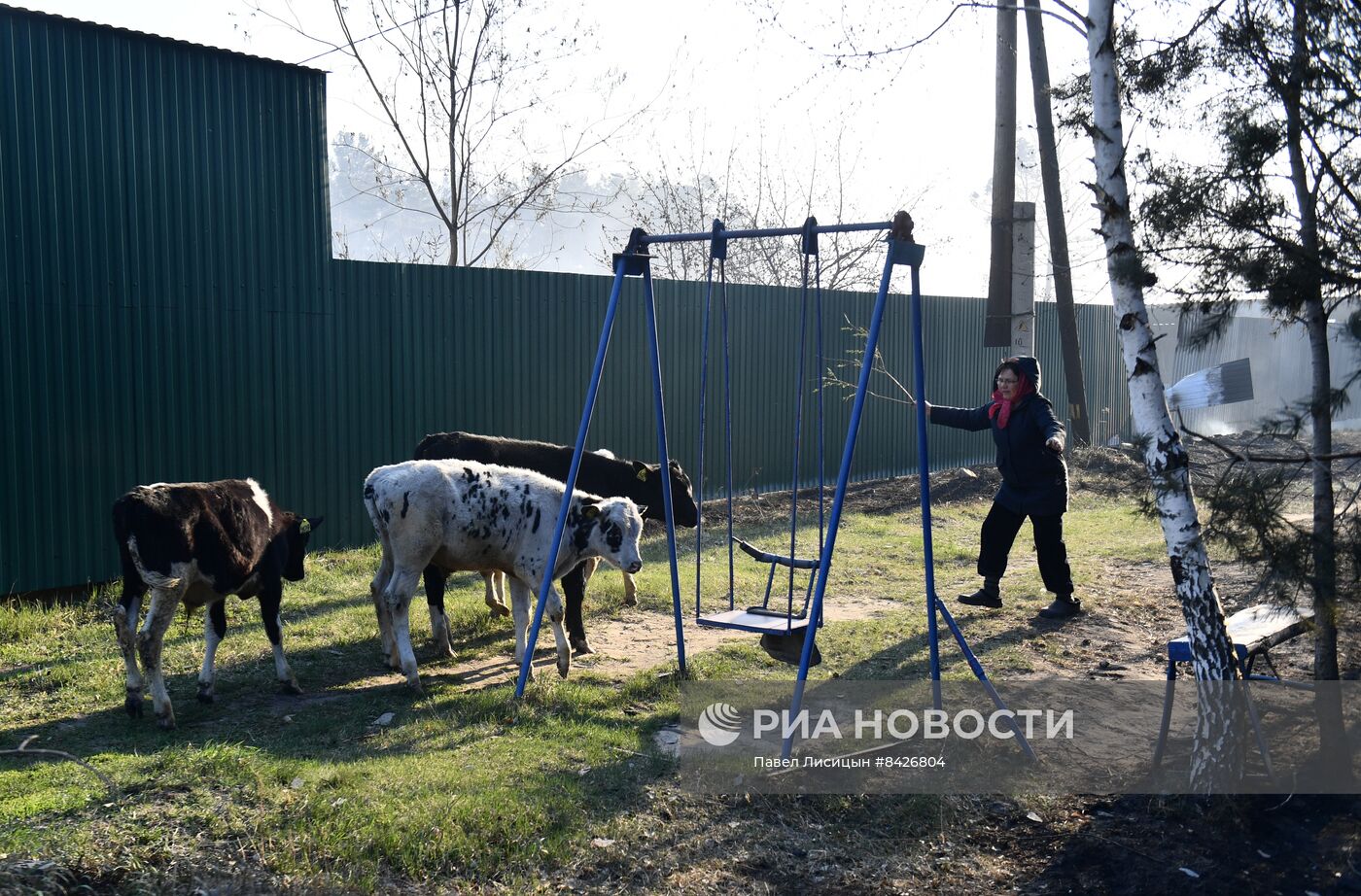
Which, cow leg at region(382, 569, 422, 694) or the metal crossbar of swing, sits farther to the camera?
cow leg at region(382, 569, 422, 694)

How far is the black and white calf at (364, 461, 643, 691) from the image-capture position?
766 cm

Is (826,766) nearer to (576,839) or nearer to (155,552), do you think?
(576,839)

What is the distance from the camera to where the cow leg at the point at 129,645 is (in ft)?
21.8

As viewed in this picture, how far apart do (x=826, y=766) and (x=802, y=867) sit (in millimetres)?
1090

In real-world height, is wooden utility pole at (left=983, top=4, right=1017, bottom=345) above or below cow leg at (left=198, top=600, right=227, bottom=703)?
above

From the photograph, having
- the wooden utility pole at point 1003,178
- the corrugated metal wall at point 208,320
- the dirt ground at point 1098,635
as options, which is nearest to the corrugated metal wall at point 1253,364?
the wooden utility pole at point 1003,178

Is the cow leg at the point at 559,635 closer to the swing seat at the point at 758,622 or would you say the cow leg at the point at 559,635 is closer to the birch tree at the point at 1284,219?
the swing seat at the point at 758,622

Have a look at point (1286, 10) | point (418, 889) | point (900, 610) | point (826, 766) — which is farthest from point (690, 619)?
point (1286, 10)

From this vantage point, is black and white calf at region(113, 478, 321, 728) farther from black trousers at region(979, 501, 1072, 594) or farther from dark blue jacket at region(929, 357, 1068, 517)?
black trousers at region(979, 501, 1072, 594)

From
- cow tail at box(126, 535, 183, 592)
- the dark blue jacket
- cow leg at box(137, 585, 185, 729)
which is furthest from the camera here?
the dark blue jacket

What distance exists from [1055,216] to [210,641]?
50.1 ft

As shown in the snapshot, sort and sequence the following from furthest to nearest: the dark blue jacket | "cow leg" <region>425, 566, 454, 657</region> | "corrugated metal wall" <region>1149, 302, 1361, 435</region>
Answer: "corrugated metal wall" <region>1149, 302, 1361, 435</region> < the dark blue jacket < "cow leg" <region>425, 566, 454, 657</region>

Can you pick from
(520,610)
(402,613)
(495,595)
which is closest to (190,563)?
(402,613)

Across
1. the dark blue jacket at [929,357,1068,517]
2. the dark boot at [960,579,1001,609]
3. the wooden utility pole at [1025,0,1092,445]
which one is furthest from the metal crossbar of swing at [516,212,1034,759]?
the wooden utility pole at [1025,0,1092,445]
